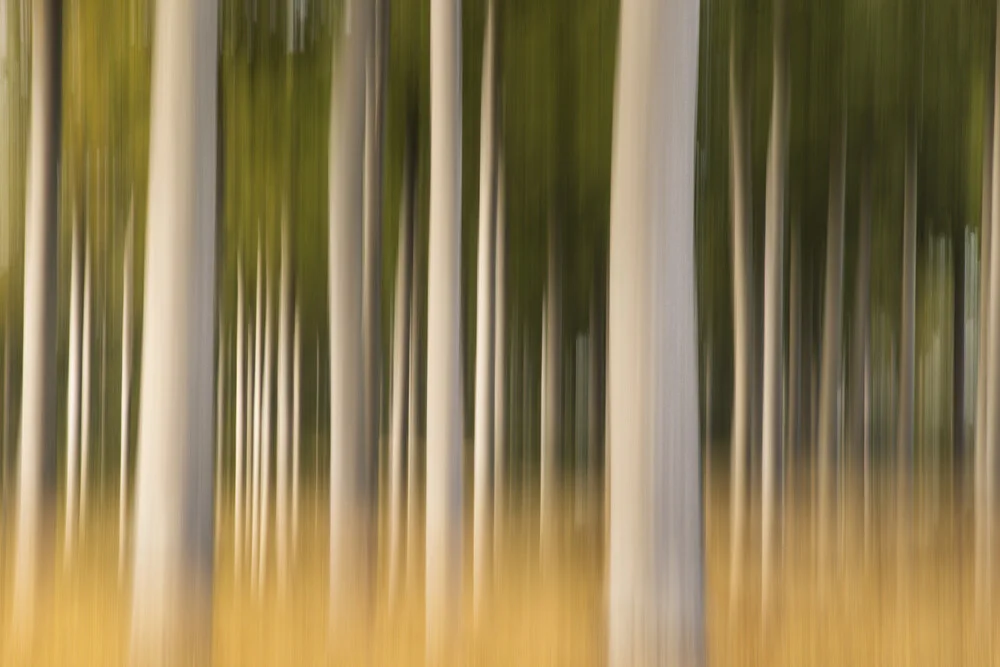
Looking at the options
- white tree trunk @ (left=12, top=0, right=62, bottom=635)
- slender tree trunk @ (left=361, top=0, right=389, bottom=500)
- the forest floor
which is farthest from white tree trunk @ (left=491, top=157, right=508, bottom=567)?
white tree trunk @ (left=12, top=0, right=62, bottom=635)

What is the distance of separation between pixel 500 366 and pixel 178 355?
10438 millimetres

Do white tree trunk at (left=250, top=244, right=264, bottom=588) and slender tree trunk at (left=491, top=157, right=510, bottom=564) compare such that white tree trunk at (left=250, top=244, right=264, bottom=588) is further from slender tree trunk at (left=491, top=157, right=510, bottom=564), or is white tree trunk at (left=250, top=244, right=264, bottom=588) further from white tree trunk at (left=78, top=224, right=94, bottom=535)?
slender tree trunk at (left=491, top=157, right=510, bottom=564)

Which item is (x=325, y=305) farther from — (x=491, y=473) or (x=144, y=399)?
(x=144, y=399)

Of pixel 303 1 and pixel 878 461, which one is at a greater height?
pixel 303 1

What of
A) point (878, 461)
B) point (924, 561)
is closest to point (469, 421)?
point (878, 461)

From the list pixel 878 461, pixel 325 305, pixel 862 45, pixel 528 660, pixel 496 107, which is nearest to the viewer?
pixel 528 660

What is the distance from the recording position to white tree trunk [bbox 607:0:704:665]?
6.08m

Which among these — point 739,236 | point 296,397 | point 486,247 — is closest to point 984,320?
point 739,236

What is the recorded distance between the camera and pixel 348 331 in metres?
10.5

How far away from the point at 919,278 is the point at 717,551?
36.1 feet

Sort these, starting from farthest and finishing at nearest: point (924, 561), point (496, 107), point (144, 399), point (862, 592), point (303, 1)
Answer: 1. point (303, 1)
2. point (496, 107)
3. point (924, 561)
4. point (862, 592)
5. point (144, 399)

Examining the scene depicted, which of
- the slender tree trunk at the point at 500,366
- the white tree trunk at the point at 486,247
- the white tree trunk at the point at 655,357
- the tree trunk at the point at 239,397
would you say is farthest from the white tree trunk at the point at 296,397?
the white tree trunk at the point at 655,357

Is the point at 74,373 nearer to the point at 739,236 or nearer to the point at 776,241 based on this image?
the point at 739,236

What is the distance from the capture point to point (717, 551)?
1445cm
